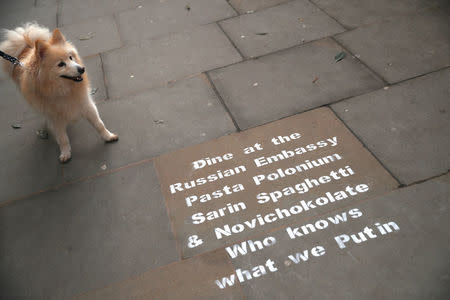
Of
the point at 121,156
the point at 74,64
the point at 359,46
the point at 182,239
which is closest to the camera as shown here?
the point at 182,239

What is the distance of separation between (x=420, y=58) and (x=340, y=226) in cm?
261

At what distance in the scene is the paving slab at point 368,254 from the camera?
2.44 meters

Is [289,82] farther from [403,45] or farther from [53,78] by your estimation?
[53,78]

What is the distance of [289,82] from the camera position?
4262mm

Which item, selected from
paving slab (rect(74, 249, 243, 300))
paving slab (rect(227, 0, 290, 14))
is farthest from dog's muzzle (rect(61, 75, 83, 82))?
paving slab (rect(227, 0, 290, 14))

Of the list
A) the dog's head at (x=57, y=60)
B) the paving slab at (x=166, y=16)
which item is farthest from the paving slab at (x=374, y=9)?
the dog's head at (x=57, y=60)

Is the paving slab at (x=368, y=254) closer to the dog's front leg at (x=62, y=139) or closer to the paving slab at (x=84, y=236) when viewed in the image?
the paving slab at (x=84, y=236)

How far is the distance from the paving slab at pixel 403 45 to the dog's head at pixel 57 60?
332cm

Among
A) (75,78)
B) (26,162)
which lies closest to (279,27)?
(75,78)

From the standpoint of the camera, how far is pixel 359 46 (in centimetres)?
459

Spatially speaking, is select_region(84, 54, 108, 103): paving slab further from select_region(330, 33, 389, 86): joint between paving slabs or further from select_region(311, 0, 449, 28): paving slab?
select_region(311, 0, 449, 28): paving slab

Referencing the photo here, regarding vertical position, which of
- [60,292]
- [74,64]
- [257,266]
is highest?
[74,64]

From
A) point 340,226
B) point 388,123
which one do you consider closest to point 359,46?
point 388,123

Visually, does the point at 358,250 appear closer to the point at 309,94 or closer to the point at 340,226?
the point at 340,226
